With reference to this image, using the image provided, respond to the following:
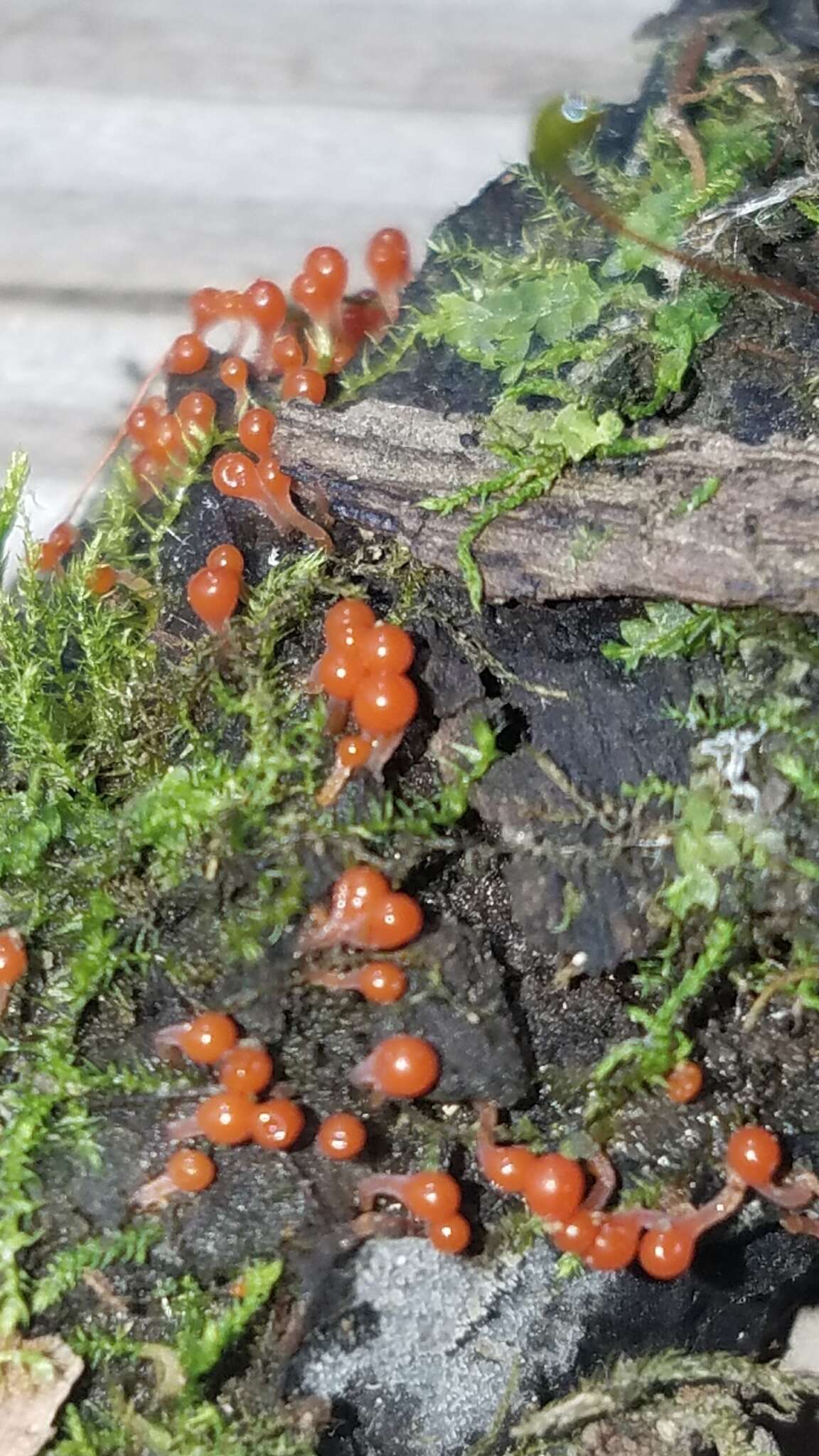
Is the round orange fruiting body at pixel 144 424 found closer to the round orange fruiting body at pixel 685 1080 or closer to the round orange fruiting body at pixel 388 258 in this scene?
the round orange fruiting body at pixel 388 258

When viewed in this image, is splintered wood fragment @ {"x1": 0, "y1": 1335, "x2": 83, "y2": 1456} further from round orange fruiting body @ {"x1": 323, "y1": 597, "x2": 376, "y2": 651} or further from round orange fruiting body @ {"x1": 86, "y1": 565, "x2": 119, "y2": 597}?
round orange fruiting body @ {"x1": 86, "y1": 565, "x2": 119, "y2": 597}

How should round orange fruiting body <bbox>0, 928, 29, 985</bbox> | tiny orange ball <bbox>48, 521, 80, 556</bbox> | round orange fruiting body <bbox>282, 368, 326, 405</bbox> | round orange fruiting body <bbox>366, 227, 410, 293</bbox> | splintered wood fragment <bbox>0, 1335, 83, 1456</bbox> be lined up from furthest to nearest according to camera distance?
tiny orange ball <bbox>48, 521, 80, 556</bbox> → round orange fruiting body <bbox>366, 227, 410, 293</bbox> → round orange fruiting body <bbox>282, 368, 326, 405</bbox> → round orange fruiting body <bbox>0, 928, 29, 985</bbox> → splintered wood fragment <bbox>0, 1335, 83, 1456</bbox>

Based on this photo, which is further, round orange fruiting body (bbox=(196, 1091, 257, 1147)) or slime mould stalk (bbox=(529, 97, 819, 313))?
slime mould stalk (bbox=(529, 97, 819, 313))

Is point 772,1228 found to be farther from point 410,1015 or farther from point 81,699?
point 81,699

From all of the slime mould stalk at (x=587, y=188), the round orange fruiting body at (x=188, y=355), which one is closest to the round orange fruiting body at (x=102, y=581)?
the round orange fruiting body at (x=188, y=355)

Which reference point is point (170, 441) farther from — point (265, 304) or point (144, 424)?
point (265, 304)

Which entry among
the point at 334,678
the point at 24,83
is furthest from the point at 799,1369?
the point at 24,83

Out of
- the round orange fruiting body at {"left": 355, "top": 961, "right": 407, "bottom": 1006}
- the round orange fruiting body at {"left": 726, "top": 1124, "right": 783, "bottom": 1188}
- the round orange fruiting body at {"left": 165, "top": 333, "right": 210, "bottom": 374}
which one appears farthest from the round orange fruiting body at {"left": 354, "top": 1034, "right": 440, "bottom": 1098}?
the round orange fruiting body at {"left": 165, "top": 333, "right": 210, "bottom": 374}

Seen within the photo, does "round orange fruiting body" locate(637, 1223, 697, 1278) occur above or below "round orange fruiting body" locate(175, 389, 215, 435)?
below

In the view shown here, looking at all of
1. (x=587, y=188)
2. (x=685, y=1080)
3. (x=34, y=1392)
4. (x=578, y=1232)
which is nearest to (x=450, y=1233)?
(x=578, y=1232)
